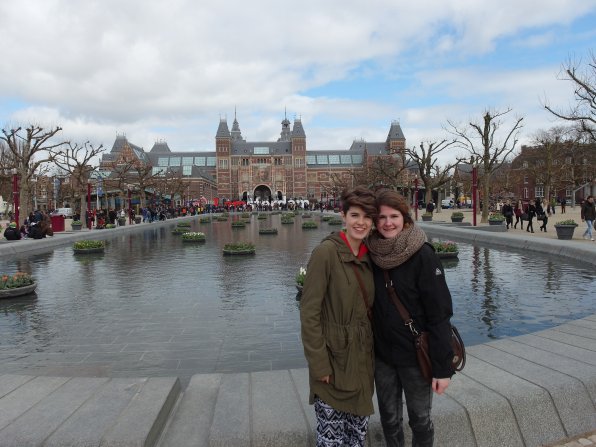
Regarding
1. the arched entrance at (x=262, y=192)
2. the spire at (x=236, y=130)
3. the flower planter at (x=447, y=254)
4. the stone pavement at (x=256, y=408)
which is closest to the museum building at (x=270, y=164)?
the arched entrance at (x=262, y=192)

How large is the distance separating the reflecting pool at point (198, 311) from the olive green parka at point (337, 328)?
9.19ft

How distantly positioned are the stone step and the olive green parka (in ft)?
4.66

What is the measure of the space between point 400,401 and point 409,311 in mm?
646

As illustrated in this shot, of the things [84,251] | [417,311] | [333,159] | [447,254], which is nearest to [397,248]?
[417,311]

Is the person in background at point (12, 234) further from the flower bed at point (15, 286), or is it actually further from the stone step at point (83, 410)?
the stone step at point (83, 410)

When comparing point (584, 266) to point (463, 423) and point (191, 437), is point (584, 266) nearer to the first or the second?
point (463, 423)

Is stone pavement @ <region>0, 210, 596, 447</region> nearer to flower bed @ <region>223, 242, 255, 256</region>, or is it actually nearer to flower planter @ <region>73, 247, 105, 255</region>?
flower bed @ <region>223, 242, 255, 256</region>

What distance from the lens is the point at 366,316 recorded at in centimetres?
272

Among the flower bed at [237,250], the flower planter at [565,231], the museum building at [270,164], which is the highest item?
the museum building at [270,164]

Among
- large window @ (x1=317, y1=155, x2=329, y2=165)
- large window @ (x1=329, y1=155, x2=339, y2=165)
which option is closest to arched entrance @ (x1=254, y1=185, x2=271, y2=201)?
large window @ (x1=317, y1=155, x2=329, y2=165)

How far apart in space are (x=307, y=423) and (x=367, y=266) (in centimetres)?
135

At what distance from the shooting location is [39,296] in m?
9.20

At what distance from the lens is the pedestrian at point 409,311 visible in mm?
2631

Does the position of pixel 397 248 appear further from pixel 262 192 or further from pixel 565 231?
pixel 262 192
